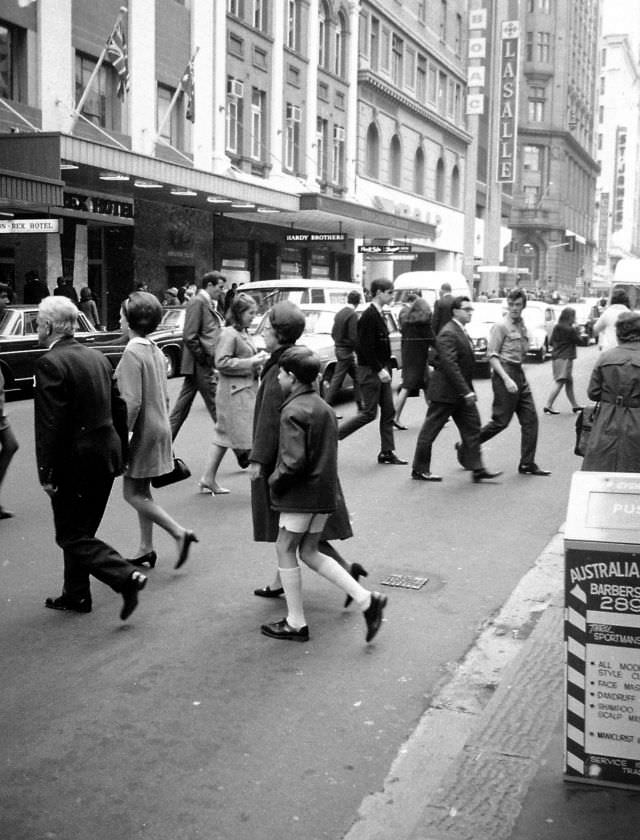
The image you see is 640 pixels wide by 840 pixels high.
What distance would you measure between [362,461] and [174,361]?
9.06 m

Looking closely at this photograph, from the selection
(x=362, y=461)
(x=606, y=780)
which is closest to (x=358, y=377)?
(x=362, y=461)

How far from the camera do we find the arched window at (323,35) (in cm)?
3856

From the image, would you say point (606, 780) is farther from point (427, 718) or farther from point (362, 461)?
point (362, 461)

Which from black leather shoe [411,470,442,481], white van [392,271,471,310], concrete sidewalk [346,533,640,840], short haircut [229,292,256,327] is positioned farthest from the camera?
white van [392,271,471,310]

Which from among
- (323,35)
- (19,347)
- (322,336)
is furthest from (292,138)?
(19,347)

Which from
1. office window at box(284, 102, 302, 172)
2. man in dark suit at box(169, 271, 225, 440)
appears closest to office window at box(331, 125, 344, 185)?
office window at box(284, 102, 302, 172)

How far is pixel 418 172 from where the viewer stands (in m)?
50.8

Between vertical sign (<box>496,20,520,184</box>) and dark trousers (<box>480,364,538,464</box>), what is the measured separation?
183 ft

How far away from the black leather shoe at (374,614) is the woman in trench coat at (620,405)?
2112 millimetres

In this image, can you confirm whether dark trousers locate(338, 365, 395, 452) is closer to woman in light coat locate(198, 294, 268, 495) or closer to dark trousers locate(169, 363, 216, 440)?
dark trousers locate(169, 363, 216, 440)

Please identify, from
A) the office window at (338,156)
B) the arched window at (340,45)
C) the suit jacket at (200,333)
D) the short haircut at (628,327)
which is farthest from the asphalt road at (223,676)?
the arched window at (340,45)

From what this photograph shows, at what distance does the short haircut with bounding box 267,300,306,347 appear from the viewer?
18.6 feet

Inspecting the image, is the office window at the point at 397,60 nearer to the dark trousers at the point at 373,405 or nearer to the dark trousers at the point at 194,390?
the dark trousers at the point at 373,405

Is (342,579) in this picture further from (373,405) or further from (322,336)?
(322,336)
